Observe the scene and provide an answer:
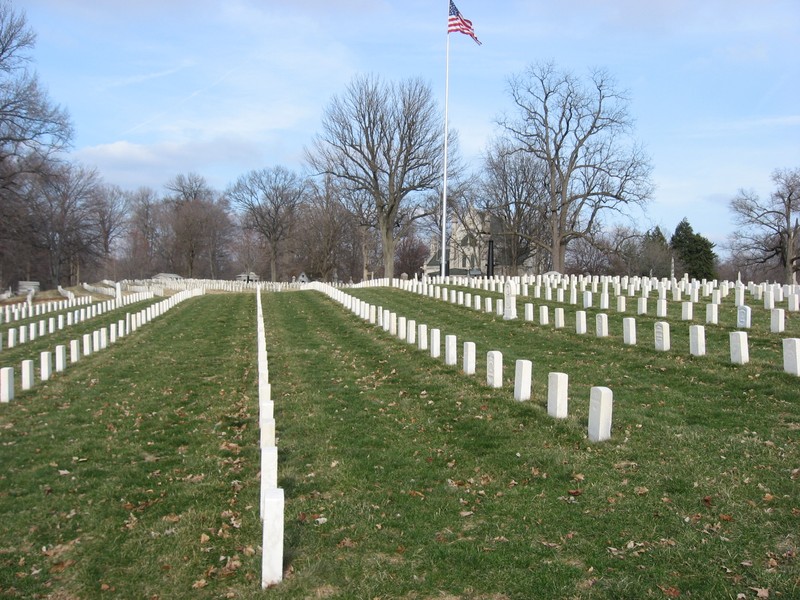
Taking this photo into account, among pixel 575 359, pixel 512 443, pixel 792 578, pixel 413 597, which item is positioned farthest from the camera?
pixel 575 359

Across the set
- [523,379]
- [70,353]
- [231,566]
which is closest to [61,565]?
[231,566]

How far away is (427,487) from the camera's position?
6.35m

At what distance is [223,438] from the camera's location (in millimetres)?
8711

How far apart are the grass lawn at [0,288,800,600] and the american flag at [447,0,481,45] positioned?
2482 centimetres

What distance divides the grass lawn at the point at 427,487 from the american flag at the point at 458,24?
24816mm

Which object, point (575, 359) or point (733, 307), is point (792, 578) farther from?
point (733, 307)

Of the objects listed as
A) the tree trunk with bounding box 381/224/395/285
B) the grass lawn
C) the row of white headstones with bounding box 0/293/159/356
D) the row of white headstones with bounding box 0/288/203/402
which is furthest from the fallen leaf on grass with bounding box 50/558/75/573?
the tree trunk with bounding box 381/224/395/285

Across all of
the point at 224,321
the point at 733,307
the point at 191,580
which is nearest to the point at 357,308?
the point at 224,321

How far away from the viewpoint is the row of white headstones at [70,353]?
40.5 ft

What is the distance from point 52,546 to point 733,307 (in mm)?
16894

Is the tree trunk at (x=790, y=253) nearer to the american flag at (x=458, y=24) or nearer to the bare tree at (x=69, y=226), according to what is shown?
the american flag at (x=458, y=24)

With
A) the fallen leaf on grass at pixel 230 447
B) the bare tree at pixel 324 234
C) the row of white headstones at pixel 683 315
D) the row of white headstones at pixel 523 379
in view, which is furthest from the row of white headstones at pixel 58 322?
the bare tree at pixel 324 234

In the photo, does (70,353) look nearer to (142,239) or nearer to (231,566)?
(231,566)

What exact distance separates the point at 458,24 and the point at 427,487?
30.4 m
